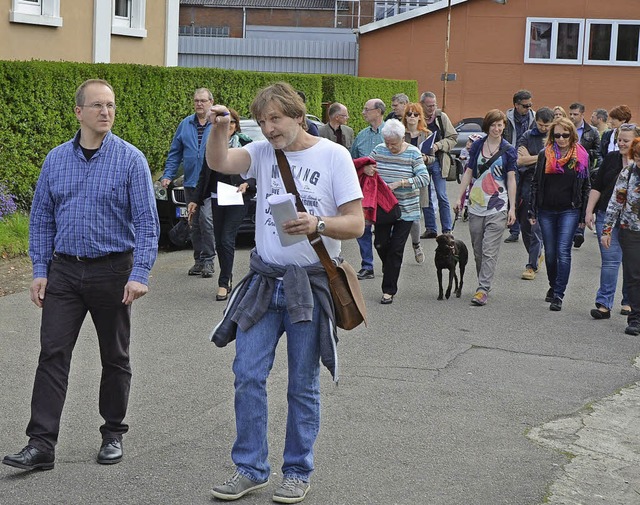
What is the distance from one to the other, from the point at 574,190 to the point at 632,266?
123 centimetres

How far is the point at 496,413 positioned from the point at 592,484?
137cm

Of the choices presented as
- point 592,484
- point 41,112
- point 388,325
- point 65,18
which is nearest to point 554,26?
point 65,18

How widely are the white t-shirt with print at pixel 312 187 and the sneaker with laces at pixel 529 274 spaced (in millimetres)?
8270

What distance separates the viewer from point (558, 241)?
11.6m

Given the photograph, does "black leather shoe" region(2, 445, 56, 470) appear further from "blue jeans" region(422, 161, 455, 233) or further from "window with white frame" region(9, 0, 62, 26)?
"window with white frame" region(9, 0, 62, 26)

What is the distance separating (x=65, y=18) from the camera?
19234mm

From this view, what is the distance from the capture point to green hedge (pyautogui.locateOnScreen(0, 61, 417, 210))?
543 inches

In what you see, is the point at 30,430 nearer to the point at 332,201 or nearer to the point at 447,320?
the point at 332,201

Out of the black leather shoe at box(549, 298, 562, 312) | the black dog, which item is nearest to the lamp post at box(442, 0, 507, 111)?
the black dog

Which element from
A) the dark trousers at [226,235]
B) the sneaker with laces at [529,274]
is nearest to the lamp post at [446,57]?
the sneaker with laces at [529,274]

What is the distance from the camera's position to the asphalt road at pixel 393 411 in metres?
5.68

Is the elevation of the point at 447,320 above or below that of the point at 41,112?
below

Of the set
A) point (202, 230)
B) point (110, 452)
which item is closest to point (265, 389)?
point (110, 452)

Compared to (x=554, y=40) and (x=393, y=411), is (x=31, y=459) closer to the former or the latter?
(x=393, y=411)
